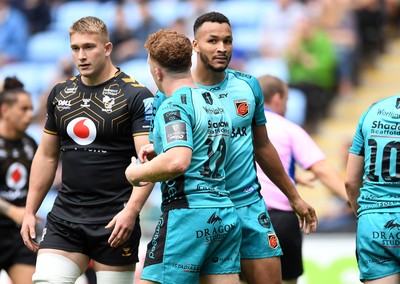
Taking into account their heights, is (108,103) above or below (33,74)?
above

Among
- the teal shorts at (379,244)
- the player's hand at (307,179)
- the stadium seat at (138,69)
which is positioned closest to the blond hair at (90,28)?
the teal shorts at (379,244)

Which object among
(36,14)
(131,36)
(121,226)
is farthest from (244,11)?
(121,226)

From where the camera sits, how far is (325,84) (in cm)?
1372

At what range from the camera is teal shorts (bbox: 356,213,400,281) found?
5.90m

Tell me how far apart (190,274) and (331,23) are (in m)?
9.42

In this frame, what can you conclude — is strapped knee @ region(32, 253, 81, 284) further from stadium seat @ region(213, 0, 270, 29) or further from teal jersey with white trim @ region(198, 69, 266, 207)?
stadium seat @ region(213, 0, 270, 29)

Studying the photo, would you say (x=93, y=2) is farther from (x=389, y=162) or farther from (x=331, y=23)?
(x=389, y=162)

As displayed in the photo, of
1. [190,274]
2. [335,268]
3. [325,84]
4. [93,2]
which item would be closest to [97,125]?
[190,274]

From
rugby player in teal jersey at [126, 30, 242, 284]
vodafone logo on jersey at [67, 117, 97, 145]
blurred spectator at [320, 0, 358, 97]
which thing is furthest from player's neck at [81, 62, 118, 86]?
blurred spectator at [320, 0, 358, 97]

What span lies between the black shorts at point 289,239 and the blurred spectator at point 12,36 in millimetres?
9655

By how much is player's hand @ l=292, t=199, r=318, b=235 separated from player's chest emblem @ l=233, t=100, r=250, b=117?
836 mm

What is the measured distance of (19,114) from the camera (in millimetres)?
7824

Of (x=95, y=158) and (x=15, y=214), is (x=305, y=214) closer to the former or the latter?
(x=95, y=158)

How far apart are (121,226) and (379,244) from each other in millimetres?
1700
